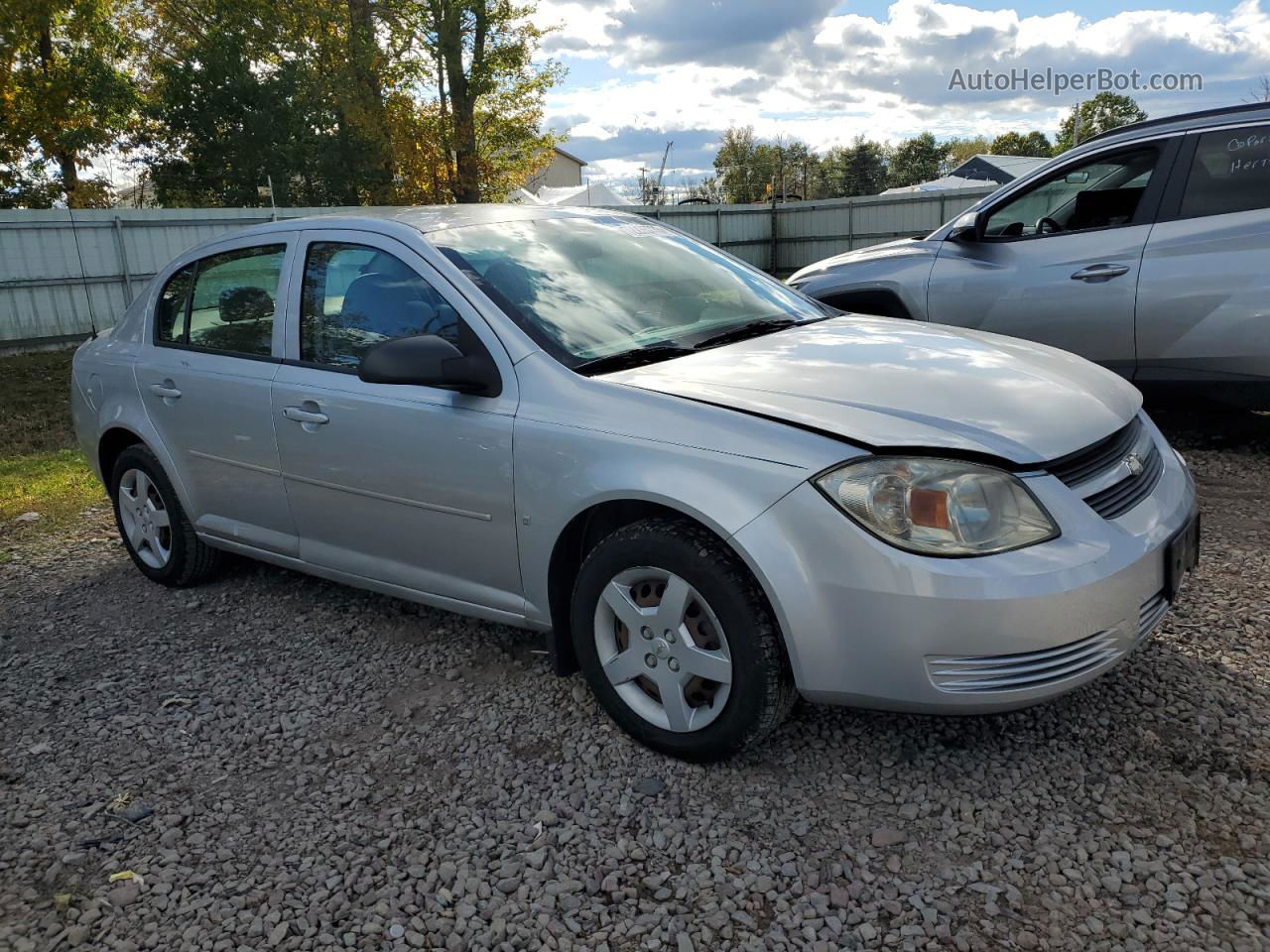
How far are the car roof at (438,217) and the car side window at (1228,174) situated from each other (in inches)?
131

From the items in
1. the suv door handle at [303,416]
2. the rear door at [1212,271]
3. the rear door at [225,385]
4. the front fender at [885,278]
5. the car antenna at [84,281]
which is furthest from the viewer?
the car antenna at [84,281]

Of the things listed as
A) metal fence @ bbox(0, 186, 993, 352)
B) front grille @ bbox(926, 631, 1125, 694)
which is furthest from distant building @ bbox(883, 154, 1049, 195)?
front grille @ bbox(926, 631, 1125, 694)

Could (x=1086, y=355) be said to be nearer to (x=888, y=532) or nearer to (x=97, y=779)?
(x=888, y=532)

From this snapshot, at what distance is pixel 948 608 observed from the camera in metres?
2.36

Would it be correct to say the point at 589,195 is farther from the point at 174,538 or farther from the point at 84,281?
the point at 174,538

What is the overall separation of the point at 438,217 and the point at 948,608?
241 centimetres

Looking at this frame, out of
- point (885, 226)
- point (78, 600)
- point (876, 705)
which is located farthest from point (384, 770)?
point (885, 226)

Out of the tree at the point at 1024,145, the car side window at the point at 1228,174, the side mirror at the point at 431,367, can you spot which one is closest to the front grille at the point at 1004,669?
the side mirror at the point at 431,367

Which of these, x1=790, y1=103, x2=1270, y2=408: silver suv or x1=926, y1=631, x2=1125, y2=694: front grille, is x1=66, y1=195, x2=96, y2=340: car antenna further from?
x1=926, y1=631, x2=1125, y2=694: front grille

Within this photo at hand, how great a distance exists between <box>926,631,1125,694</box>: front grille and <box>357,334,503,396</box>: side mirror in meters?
1.56

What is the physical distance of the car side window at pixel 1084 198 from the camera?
5.54 m

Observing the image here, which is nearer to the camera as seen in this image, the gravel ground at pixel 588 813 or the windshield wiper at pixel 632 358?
the gravel ground at pixel 588 813

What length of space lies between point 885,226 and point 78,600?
69.2ft

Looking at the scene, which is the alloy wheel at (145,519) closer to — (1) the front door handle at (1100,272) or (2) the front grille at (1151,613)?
(2) the front grille at (1151,613)
